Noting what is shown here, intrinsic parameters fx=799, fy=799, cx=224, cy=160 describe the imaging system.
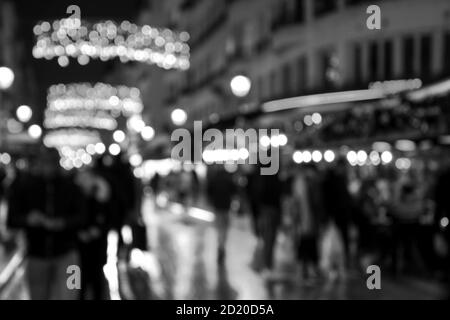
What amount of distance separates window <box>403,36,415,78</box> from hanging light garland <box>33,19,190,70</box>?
7.88 m

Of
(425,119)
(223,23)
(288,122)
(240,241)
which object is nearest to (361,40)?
(288,122)

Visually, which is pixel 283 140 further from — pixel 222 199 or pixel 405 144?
pixel 222 199

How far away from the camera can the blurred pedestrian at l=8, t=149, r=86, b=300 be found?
26.0 ft

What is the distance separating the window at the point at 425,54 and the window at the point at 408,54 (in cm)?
37

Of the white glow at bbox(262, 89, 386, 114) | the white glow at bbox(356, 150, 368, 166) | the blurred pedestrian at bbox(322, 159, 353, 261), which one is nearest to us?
the blurred pedestrian at bbox(322, 159, 353, 261)

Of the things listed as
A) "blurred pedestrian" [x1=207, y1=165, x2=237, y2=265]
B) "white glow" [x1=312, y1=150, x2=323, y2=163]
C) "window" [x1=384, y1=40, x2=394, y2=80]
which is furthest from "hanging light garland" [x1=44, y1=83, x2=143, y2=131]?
"blurred pedestrian" [x1=207, y1=165, x2=237, y2=265]

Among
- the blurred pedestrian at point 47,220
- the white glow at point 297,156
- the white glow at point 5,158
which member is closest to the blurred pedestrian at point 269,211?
the blurred pedestrian at point 47,220

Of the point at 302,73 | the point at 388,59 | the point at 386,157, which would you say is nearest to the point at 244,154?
the point at 386,157

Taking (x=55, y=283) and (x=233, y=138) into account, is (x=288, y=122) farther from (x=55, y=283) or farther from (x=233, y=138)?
(x=55, y=283)

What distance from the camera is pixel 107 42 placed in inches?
925

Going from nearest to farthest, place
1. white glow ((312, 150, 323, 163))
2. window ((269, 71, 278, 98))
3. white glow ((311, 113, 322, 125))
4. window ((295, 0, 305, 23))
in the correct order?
white glow ((311, 113, 322, 125)) → white glow ((312, 150, 323, 163)) → window ((295, 0, 305, 23)) → window ((269, 71, 278, 98))

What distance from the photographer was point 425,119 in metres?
14.4

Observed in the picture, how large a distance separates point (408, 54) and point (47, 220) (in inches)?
855

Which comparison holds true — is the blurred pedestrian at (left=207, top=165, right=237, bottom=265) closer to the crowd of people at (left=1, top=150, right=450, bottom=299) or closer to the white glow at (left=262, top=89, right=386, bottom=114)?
the crowd of people at (left=1, top=150, right=450, bottom=299)
